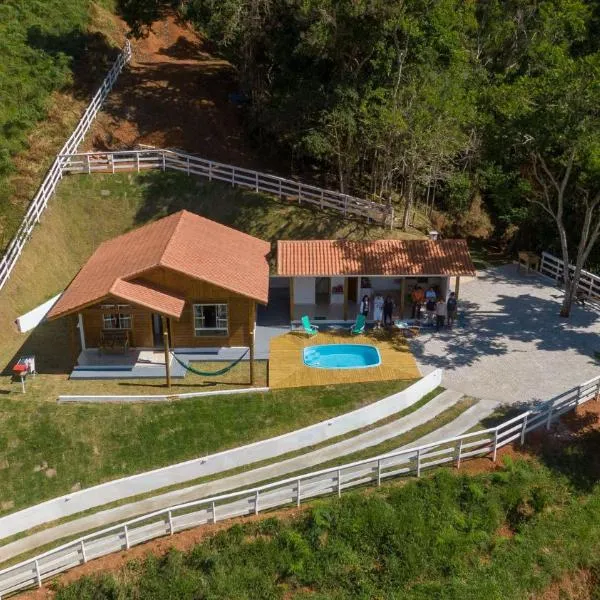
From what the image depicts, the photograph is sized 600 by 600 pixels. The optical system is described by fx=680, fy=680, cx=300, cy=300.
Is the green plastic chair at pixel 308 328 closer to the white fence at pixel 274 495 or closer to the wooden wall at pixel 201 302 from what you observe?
the wooden wall at pixel 201 302

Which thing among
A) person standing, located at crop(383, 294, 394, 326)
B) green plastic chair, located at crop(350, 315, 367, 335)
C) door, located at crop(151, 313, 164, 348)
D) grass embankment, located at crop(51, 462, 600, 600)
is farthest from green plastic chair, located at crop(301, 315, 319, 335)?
grass embankment, located at crop(51, 462, 600, 600)

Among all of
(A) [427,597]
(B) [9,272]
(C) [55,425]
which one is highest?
(B) [9,272]

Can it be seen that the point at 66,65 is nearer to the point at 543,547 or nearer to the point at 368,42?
the point at 368,42

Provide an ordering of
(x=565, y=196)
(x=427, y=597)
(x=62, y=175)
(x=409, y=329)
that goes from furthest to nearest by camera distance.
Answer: (x=62, y=175)
(x=565, y=196)
(x=409, y=329)
(x=427, y=597)

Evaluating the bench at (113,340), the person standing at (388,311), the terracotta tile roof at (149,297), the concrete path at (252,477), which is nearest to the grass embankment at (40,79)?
the bench at (113,340)

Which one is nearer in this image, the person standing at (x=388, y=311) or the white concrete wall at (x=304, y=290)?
the person standing at (x=388, y=311)

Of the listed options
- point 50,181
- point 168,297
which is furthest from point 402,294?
point 50,181

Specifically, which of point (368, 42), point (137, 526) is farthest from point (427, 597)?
point (368, 42)
